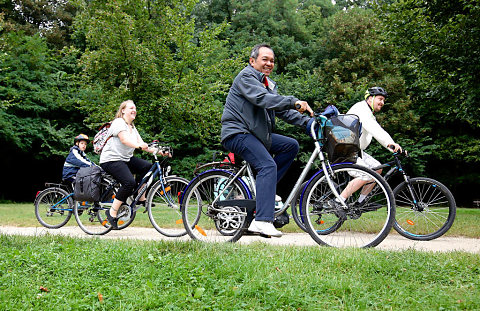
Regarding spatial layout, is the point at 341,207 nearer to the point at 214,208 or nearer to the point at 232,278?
the point at 214,208

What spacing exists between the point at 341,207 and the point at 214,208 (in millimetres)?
1376

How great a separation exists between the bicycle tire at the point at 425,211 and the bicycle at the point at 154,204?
3.00 m

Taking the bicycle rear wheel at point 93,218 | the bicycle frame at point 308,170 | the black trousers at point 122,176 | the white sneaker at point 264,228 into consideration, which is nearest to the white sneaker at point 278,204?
the bicycle frame at point 308,170

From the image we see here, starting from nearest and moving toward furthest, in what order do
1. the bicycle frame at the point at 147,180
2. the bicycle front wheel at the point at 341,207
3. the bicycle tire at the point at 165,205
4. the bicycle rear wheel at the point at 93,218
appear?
the bicycle front wheel at the point at 341,207
the bicycle tire at the point at 165,205
the bicycle frame at the point at 147,180
the bicycle rear wheel at the point at 93,218

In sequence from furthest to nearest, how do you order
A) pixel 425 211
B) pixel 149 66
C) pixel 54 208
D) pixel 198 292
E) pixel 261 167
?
pixel 149 66 < pixel 54 208 < pixel 425 211 < pixel 261 167 < pixel 198 292

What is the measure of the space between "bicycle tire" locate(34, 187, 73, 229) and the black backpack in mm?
1378

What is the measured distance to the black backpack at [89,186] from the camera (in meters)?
6.89

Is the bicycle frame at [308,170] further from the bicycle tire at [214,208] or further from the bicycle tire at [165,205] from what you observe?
the bicycle tire at [165,205]

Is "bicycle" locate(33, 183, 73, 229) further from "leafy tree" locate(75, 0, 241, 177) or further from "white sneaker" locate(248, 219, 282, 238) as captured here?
"leafy tree" locate(75, 0, 241, 177)

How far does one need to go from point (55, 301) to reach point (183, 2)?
56.5 ft

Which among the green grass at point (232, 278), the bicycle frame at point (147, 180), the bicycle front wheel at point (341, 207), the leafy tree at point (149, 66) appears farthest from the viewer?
the leafy tree at point (149, 66)

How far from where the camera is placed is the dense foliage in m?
12.9

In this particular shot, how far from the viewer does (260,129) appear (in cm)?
458

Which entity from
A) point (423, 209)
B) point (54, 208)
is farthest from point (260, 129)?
point (54, 208)
